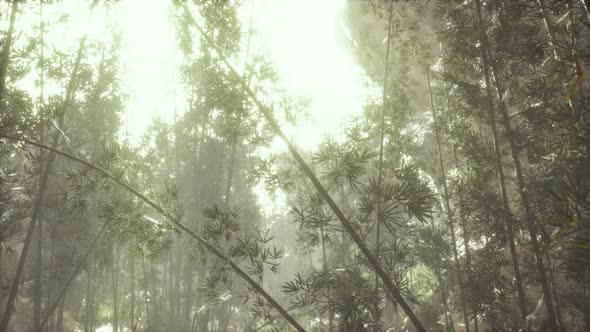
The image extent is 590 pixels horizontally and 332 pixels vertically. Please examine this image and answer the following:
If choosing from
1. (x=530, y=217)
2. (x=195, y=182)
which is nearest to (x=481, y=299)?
(x=530, y=217)

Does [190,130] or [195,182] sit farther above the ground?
[190,130]

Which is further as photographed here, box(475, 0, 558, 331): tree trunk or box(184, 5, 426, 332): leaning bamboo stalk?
box(475, 0, 558, 331): tree trunk

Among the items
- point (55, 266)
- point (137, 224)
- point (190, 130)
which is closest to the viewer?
point (137, 224)

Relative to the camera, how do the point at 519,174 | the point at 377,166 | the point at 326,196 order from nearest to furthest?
the point at 326,196
the point at 519,174
the point at 377,166

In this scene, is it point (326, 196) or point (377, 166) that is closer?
point (326, 196)

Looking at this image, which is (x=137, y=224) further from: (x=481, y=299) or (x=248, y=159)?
(x=248, y=159)

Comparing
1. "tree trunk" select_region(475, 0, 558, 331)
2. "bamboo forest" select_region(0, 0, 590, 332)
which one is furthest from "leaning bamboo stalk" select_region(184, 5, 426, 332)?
"tree trunk" select_region(475, 0, 558, 331)

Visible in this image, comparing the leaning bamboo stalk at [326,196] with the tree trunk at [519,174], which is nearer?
the leaning bamboo stalk at [326,196]

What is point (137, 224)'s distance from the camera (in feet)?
12.1

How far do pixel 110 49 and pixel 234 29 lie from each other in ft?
33.3

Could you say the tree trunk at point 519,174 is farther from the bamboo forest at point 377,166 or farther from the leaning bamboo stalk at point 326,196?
the leaning bamboo stalk at point 326,196

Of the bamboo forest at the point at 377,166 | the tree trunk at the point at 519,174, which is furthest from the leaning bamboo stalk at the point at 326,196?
the tree trunk at the point at 519,174

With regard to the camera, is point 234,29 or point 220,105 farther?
point 234,29

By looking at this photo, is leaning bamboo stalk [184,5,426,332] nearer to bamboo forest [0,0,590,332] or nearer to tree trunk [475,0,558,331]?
bamboo forest [0,0,590,332]
